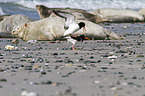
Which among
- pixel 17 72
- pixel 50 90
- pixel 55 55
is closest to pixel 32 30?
pixel 55 55

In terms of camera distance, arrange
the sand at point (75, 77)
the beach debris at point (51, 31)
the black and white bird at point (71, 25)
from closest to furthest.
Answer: the sand at point (75, 77) < the black and white bird at point (71, 25) < the beach debris at point (51, 31)

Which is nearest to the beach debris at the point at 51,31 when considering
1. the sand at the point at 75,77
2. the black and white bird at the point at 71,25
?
the black and white bird at the point at 71,25

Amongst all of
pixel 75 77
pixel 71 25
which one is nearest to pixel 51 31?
pixel 71 25

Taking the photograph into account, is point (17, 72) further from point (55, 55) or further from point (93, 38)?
point (93, 38)

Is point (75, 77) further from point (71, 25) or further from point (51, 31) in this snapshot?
point (51, 31)

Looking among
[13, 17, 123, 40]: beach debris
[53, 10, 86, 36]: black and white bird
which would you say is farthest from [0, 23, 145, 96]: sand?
[13, 17, 123, 40]: beach debris

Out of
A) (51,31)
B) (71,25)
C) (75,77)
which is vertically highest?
(71,25)

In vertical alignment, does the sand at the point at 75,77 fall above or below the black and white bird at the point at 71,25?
below

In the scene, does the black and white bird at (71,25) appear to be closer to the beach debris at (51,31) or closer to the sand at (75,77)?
the sand at (75,77)

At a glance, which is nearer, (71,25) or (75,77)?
(75,77)

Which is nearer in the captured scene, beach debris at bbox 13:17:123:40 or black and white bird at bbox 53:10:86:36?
black and white bird at bbox 53:10:86:36

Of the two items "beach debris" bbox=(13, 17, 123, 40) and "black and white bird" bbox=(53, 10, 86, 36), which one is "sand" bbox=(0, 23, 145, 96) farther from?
"beach debris" bbox=(13, 17, 123, 40)

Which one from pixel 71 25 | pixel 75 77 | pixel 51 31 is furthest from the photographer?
pixel 51 31

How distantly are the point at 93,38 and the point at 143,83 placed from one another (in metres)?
6.60
